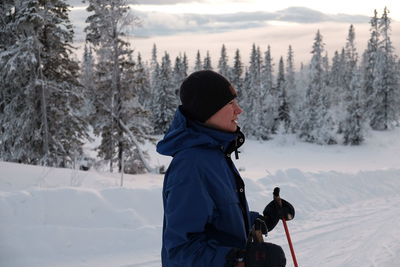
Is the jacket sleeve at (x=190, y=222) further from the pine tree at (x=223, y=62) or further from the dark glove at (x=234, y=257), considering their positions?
the pine tree at (x=223, y=62)

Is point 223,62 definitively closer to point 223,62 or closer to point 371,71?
point 223,62

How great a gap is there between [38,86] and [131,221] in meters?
12.3

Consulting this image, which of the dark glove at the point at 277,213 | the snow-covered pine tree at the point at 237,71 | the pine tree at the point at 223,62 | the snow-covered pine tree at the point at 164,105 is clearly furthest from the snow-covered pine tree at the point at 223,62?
the dark glove at the point at 277,213

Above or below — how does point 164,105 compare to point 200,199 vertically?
below

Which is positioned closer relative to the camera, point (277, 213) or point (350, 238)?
point (277, 213)

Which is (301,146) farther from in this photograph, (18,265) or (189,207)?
(189,207)

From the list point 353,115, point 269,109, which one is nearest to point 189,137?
point 353,115

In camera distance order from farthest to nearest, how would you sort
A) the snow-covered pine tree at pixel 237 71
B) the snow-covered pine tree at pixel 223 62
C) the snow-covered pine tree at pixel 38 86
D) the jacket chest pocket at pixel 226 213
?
the snow-covered pine tree at pixel 223 62
the snow-covered pine tree at pixel 237 71
the snow-covered pine tree at pixel 38 86
the jacket chest pocket at pixel 226 213

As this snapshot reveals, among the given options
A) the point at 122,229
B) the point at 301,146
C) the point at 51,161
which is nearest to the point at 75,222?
the point at 122,229

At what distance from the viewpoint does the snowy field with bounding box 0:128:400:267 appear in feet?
19.5

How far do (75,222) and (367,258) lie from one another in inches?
183

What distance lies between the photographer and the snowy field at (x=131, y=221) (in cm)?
596

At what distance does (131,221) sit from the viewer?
712 cm

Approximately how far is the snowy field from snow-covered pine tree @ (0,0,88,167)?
304 inches
